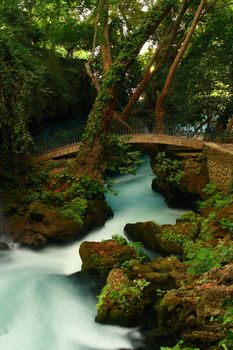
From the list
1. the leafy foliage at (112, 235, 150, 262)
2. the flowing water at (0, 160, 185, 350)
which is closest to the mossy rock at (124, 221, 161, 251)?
the leafy foliage at (112, 235, 150, 262)

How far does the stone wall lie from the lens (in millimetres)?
12428

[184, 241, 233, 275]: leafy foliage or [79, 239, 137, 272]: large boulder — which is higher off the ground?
[184, 241, 233, 275]: leafy foliage

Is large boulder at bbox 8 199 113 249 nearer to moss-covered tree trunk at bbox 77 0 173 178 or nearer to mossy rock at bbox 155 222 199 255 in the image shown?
moss-covered tree trunk at bbox 77 0 173 178

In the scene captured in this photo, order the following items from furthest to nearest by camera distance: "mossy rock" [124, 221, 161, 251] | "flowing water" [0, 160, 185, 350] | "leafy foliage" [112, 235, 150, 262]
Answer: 1. "mossy rock" [124, 221, 161, 251]
2. "leafy foliage" [112, 235, 150, 262]
3. "flowing water" [0, 160, 185, 350]

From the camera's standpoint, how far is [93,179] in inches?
566

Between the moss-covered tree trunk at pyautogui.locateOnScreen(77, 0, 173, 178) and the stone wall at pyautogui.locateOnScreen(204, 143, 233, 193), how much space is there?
3.88 metres

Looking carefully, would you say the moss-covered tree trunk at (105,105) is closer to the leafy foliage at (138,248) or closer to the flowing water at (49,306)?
the flowing water at (49,306)

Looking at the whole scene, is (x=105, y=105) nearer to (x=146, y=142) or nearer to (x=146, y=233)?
(x=146, y=142)

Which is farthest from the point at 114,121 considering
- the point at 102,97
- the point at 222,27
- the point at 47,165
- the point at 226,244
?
the point at 226,244

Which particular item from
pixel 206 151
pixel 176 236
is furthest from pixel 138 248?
pixel 206 151

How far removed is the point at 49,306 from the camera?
941 cm

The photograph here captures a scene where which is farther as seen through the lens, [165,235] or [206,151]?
[206,151]

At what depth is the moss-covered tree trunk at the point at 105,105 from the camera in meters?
14.7

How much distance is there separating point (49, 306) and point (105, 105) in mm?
8082
